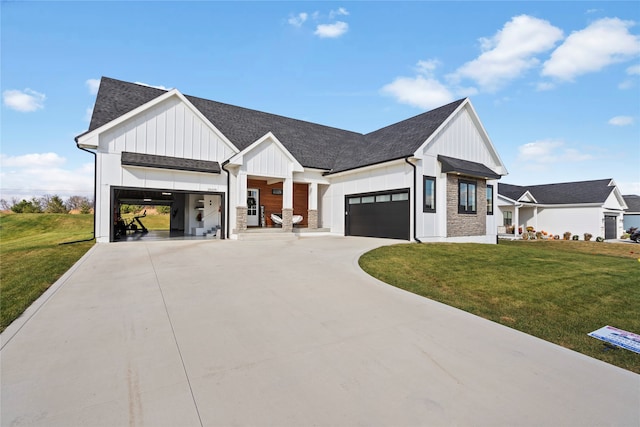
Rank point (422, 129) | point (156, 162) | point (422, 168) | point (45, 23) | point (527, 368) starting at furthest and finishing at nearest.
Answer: point (422, 129) < point (422, 168) < point (156, 162) < point (45, 23) < point (527, 368)

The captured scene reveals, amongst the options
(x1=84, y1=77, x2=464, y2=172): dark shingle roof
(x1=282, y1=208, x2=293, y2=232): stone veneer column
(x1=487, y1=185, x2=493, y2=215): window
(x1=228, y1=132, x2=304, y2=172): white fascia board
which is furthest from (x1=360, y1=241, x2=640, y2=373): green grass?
(x1=228, y1=132, x2=304, y2=172): white fascia board

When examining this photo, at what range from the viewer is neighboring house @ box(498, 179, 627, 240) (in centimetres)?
2683

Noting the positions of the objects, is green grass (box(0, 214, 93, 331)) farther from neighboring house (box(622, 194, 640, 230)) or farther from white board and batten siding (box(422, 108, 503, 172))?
neighboring house (box(622, 194, 640, 230))

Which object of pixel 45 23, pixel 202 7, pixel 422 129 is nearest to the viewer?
pixel 45 23

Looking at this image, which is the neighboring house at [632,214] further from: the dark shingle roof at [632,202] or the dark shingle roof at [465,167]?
the dark shingle roof at [465,167]

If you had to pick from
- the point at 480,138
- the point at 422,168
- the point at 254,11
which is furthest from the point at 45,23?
the point at 480,138

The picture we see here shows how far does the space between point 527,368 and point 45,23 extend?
16652mm

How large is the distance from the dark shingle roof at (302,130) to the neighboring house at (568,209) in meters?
16.6

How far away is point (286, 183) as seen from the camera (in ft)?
52.2

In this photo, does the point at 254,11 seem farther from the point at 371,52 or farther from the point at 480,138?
the point at 480,138

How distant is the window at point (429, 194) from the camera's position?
45.1ft

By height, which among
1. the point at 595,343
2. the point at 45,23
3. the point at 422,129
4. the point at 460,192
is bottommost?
the point at 595,343

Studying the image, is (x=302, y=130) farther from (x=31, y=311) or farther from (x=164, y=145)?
(x=31, y=311)

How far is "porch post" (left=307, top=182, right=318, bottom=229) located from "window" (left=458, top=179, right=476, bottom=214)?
26.6ft
